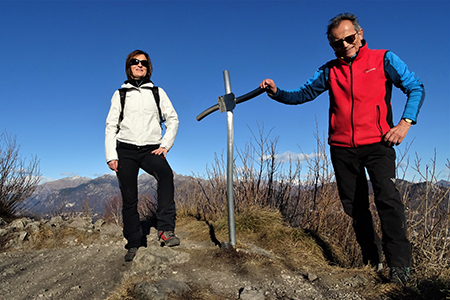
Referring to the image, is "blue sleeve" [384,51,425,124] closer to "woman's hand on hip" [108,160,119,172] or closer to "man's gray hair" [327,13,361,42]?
"man's gray hair" [327,13,361,42]

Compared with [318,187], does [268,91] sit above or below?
above

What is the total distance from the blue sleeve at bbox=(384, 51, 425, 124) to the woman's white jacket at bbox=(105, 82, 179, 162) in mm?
2205

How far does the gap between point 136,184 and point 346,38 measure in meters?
2.48

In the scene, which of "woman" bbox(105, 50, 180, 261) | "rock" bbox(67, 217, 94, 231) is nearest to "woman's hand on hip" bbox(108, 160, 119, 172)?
"woman" bbox(105, 50, 180, 261)

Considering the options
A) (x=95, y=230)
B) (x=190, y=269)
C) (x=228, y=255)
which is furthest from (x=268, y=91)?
(x=95, y=230)

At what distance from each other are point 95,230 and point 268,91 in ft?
10.9

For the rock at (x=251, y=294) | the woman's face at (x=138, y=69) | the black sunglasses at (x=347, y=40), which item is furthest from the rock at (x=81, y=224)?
the black sunglasses at (x=347, y=40)

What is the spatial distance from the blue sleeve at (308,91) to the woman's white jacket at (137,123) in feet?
4.29

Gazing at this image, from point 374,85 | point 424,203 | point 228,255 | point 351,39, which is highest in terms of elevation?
point 351,39

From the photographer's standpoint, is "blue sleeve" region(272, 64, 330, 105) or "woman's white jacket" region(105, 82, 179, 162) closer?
"blue sleeve" region(272, 64, 330, 105)

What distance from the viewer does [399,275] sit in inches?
84.1

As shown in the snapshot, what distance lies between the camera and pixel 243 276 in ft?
7.85

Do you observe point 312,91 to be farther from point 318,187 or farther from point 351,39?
point 318,187

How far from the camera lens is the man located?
222cm
